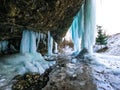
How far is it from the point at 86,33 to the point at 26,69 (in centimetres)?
538

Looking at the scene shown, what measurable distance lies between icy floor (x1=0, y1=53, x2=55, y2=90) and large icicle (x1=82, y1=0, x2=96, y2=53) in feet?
10.7

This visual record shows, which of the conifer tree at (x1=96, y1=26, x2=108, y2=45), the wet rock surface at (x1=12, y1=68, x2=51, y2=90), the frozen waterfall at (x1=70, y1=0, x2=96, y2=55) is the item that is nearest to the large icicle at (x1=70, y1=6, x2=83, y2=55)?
the frozen waterfall at (x1=70, y1=0, x2=96, y2=55)

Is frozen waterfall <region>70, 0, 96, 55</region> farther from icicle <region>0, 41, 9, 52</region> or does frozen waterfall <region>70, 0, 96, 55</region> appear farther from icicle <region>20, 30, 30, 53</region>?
icicle <region>0, 41, 9, 52</region>

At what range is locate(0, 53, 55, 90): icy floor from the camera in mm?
7340

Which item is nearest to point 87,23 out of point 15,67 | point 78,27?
point 78,27

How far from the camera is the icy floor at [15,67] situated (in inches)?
289

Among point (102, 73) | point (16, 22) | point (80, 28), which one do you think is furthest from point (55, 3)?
point (80, 28)

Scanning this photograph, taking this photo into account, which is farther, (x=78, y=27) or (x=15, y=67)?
(x=78, y=27)

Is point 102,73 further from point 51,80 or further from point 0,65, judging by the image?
point 0,65

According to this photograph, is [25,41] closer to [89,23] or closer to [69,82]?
[89,23]

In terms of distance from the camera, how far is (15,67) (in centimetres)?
919

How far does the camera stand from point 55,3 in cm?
786

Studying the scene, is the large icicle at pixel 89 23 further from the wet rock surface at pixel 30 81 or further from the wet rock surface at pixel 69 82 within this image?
the wet rock surface at pixel 30 81

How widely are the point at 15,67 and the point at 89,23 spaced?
5.16 metres
